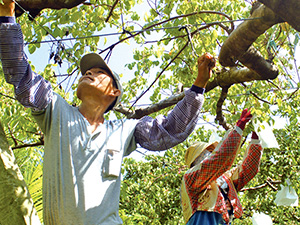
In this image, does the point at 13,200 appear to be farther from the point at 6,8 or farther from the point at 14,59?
the point at 6,8

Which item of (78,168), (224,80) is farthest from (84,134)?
(224,80)

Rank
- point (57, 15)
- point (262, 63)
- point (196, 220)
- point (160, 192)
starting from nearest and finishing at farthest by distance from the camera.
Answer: point (196, 220)
point (262, 63)
point (57, 15)
point (160, 192)

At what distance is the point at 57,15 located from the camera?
9.95ft

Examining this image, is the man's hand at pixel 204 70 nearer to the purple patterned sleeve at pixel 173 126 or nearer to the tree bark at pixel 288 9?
the purple patterned sleeve at pixel 173 126

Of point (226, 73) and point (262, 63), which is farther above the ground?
point (226, 73)

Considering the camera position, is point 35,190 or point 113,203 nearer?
point 113,203

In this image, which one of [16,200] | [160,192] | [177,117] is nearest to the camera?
[16,200]

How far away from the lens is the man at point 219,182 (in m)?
2.34

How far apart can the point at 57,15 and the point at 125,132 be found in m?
1.76

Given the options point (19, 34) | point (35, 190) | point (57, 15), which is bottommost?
point (35, 190)

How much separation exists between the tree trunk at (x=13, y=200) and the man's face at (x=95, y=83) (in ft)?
Answer: 2.10

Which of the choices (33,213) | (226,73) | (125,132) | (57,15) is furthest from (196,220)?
(57,15)

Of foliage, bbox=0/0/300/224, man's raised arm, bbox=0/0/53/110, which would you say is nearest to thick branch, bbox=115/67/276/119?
foliage, bbox=0/0/300/224

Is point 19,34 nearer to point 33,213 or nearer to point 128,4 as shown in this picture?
point 33,213
